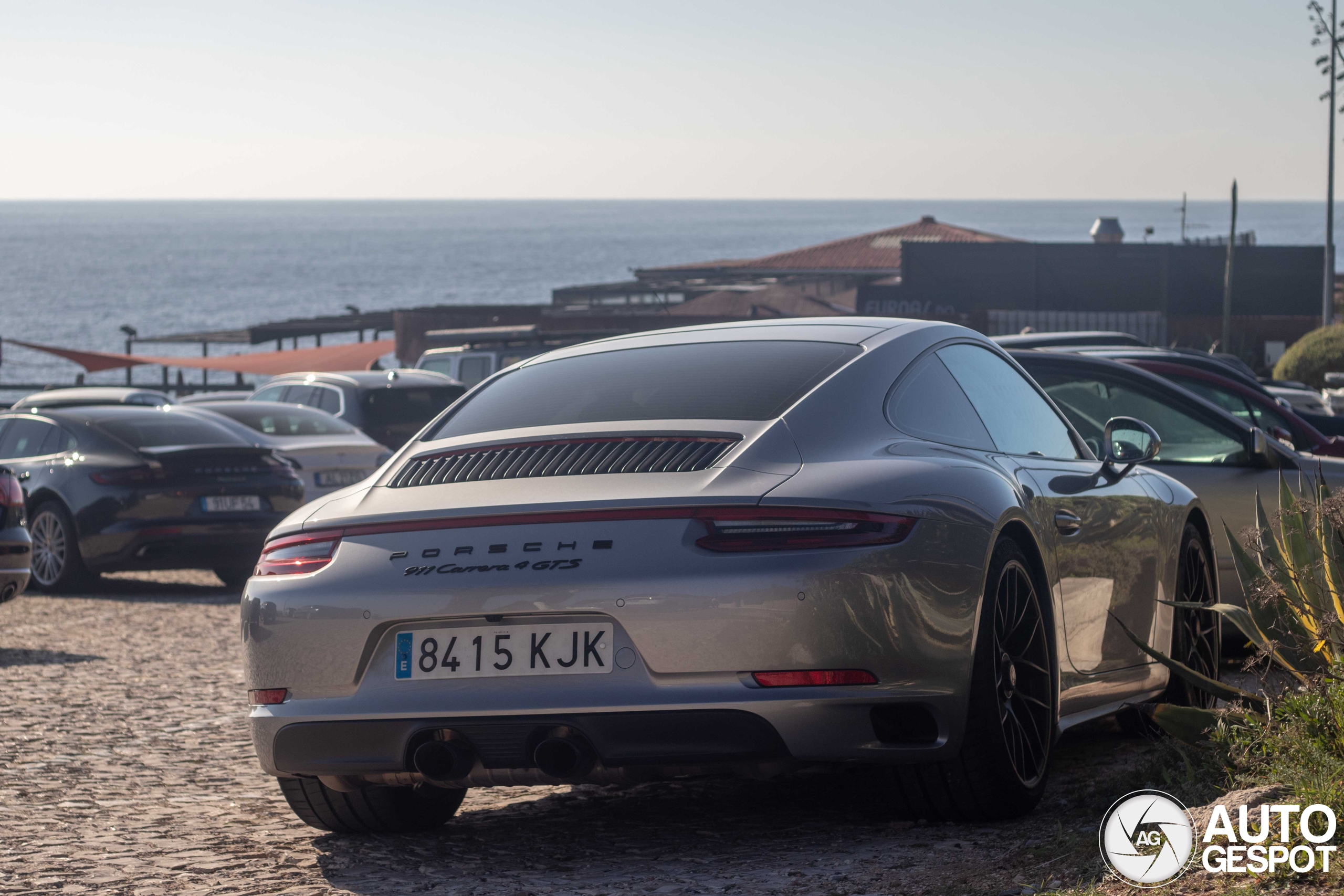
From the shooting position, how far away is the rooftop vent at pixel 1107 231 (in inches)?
2484

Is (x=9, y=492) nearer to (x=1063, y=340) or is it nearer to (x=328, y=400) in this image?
(x=1063, y=340)

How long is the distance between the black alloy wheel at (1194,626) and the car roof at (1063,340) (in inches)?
92.7

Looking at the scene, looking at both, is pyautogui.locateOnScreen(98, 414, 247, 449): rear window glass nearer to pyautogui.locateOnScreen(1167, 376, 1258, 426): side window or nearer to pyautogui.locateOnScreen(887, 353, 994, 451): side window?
pyautogui.locateOnScreen(1167, 376, 1258, 426): side window

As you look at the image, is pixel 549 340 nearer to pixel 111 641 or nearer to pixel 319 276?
pixel 111 641

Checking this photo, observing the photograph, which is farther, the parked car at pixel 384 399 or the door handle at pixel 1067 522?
the parked car at pixel 384 399

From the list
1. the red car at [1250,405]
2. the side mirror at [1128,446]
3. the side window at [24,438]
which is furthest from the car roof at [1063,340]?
the side window at [24,438]

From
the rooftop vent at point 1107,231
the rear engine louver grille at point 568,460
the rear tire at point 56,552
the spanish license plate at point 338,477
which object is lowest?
the rear tire at point 56,552

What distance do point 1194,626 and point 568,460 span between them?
3.02 m

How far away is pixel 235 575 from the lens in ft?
45.6

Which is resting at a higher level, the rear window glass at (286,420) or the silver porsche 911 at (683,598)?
the silver porsche 911 at (683,598)

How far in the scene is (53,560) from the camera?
522 inches

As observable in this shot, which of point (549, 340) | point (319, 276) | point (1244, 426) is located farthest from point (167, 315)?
point (1244, 426)

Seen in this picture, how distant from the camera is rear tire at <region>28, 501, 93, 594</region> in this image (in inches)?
516

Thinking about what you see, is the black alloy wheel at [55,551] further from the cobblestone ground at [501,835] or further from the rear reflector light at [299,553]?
the rear reflector light at [299,553]
